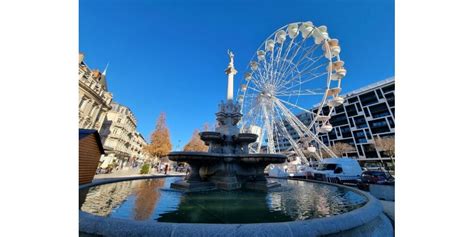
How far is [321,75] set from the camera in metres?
23.2

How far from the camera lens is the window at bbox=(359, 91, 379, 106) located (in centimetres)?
5634

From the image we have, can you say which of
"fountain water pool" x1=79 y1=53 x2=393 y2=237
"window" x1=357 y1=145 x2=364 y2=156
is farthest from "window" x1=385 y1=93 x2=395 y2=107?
"fountain water pool" x1=79 y1=53 x2=393 y2=237

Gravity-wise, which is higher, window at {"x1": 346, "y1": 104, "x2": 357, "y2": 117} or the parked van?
window at {"x1": 346, "y1": 104, "x2": 357, "y2": 117}

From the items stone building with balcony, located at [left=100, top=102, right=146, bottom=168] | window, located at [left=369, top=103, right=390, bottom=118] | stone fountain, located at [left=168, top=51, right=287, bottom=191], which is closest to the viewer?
stone fountain, located at [left=168, top=51, right=287, bottom=191]

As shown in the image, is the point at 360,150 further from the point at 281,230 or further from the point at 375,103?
the point at 281,230

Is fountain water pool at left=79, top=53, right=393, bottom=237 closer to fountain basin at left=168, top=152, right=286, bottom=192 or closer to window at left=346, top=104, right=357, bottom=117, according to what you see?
fountain basin at left=168, top=152, right=286, bottom=192

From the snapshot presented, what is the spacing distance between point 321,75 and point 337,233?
22248mm

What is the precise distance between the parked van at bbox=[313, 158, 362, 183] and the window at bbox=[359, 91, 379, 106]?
141ft

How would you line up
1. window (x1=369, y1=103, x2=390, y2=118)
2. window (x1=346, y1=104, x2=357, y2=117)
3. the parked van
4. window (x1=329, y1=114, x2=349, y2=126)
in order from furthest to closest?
window (x1=329, y1=114, x2=349, y2=126), window (x1=346, y1=104, x2=357, y2=117), window (x1=369, y1=103, x2=390, y2=118), the parked van

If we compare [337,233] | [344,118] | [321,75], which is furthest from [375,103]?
[337,233]

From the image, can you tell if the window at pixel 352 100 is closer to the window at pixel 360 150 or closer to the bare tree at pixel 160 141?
the window at pixel 360 150

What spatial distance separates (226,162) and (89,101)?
3351cm

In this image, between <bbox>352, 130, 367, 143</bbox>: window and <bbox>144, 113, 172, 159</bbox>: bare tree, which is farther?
<bbox>352, 130, 367, 143</bbox>: window

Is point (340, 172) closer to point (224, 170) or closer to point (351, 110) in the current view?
point (224, 170)
